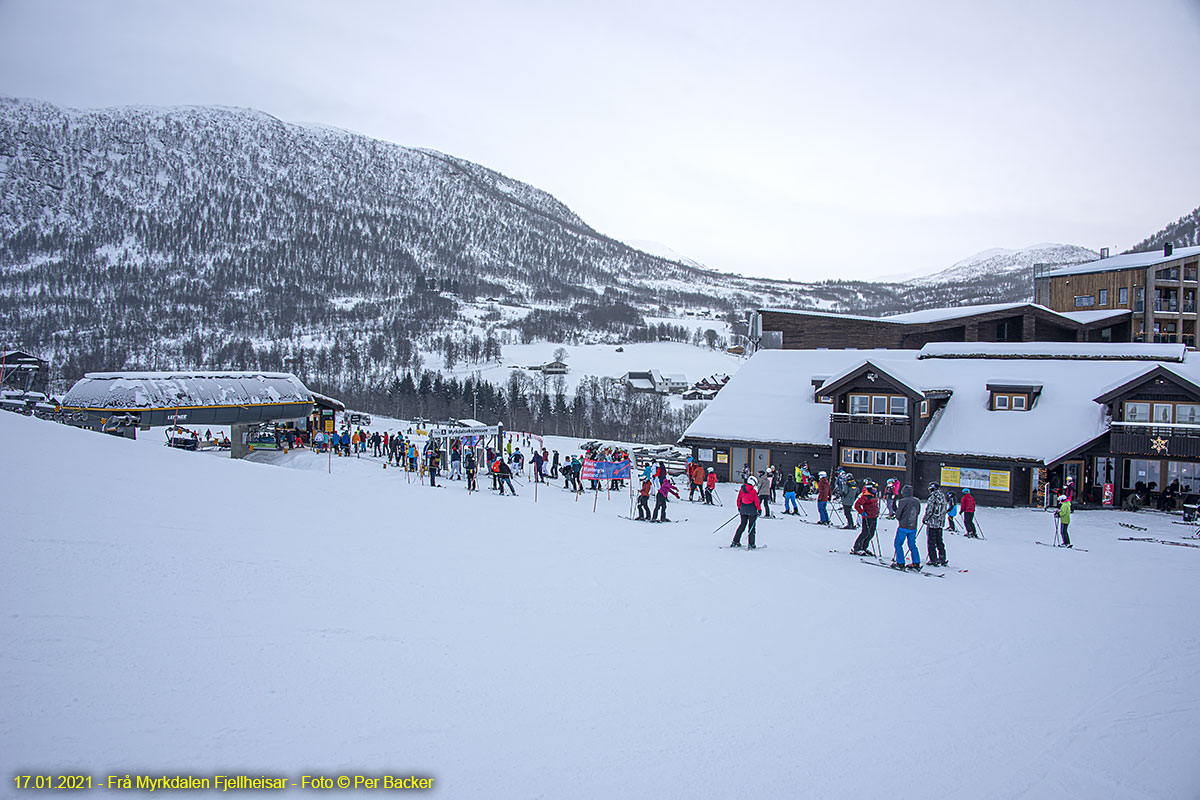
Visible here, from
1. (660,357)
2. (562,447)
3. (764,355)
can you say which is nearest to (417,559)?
(764,355)

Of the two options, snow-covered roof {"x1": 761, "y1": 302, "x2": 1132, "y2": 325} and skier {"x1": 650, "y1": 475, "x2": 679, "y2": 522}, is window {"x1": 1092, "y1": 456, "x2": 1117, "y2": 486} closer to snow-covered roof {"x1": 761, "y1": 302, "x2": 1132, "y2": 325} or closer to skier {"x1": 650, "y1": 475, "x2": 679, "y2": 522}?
snow-covered roof {"x1": 761, "y1": 302, "x2": 1132, "y2": 325}

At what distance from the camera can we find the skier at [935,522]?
11922mm

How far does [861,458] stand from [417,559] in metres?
23.5

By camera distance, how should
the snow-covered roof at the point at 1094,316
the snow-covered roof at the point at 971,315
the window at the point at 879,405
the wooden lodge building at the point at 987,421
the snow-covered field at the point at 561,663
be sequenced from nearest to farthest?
the snow-covered field at the point at 561,663 < the wooden lodge building at the point at 987,421 < the window at the point at 879,405 < the snow-covered roof at the point at 971,315 < the snow-covered roof at the point at 1094,316

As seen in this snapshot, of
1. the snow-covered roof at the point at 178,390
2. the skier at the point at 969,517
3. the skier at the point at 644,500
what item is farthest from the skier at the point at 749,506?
the snow-covered roof at the point at 178,390

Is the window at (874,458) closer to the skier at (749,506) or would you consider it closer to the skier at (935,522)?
the skier at (935,522)

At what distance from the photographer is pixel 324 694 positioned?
5902mm

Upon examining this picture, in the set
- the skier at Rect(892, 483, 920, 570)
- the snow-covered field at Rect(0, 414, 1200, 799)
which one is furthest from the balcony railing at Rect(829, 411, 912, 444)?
the skier at Rect(892, 483, 920, 570)

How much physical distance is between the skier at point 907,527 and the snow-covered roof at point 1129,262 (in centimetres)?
4928

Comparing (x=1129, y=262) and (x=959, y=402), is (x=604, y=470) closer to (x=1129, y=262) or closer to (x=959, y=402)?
(x=959, y=402)

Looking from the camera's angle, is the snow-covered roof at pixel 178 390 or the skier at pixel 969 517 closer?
the skier at pixel 969 517

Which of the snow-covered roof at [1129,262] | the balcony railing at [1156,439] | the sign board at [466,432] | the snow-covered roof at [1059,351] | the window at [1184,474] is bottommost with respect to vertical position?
the window at [1184,474]

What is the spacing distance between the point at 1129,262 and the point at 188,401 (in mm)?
62391

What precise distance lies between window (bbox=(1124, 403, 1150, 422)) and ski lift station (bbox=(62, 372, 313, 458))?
3463cm
